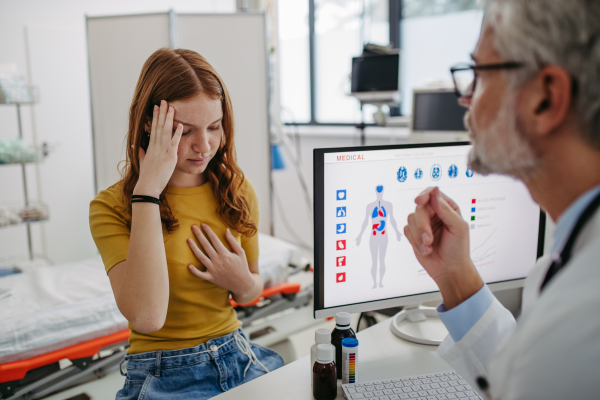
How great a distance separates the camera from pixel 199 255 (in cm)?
108

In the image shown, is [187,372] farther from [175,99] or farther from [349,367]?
[175,99]

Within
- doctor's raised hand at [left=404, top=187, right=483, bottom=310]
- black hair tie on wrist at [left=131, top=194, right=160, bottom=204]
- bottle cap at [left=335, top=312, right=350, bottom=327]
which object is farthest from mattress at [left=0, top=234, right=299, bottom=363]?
doctor's raised hand at [left=404, top=187, right=483, bottom=310]

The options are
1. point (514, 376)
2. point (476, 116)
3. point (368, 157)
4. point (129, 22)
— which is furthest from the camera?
point (129, 22)

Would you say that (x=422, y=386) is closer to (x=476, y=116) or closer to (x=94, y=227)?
(x=476, y=116)

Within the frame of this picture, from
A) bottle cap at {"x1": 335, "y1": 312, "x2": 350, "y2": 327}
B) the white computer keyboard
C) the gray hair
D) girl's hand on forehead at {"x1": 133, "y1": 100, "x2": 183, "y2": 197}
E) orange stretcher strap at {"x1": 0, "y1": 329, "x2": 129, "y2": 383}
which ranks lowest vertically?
orange stretcher strap at {"x1": 0, "y1": 329, "x2": 129, "y2": 383}

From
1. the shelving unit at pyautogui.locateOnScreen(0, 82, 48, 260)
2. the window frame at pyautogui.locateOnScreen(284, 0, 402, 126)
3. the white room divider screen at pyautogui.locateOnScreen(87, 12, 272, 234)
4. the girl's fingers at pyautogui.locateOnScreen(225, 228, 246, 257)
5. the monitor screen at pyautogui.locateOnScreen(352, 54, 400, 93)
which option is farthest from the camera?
the window frame at pyautogui.locateOnScreen(284, 0, 402, 126)

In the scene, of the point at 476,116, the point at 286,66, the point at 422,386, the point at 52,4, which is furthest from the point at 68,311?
the point at 286,66

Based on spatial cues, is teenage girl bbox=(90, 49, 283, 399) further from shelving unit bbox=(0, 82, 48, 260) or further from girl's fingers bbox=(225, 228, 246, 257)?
shelving unit bbox=(0, 82, 48, 260)

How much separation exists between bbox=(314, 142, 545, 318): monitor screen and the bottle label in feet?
0.45

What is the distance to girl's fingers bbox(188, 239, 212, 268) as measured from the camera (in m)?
1.07

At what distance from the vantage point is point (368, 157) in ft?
3.28

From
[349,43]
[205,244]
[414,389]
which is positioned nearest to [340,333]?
[414,389]

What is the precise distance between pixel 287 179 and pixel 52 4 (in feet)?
7.32

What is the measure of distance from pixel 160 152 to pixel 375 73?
1476 millimetres
